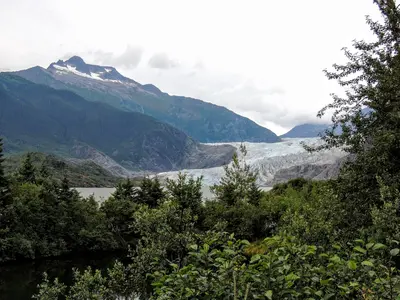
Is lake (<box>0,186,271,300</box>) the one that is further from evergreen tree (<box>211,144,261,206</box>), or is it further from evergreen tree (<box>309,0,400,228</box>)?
evergreen tree (<box>309,0,400,228</box>)

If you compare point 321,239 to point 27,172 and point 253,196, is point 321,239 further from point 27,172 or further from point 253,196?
point 27,172

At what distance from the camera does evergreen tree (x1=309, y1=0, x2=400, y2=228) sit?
13.1 m

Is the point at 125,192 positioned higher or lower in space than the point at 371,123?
lower

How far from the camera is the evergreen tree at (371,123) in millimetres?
13053

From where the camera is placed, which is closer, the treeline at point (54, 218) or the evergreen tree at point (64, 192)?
the treeline at point (54, 218)

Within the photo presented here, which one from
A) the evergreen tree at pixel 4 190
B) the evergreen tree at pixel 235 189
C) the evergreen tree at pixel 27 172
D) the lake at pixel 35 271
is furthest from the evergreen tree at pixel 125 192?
the evergreen tree at pixel 4 190

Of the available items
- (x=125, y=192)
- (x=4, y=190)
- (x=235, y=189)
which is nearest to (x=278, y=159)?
(x=125, y=192)

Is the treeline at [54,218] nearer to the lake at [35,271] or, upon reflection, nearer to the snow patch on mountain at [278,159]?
the lake at [35,271]

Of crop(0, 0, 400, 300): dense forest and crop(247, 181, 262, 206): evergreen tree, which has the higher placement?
crop(0, 0, 400, 300): dense forest

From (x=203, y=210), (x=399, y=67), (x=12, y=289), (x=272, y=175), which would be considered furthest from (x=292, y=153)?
(x=399, y=67)

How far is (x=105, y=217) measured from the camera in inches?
2266

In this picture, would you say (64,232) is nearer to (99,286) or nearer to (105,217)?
(105,217)

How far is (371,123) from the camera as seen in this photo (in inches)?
569

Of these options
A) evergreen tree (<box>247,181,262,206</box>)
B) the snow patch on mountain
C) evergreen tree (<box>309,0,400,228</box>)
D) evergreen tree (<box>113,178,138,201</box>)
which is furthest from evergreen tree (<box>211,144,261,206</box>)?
the snow patch on mountain
